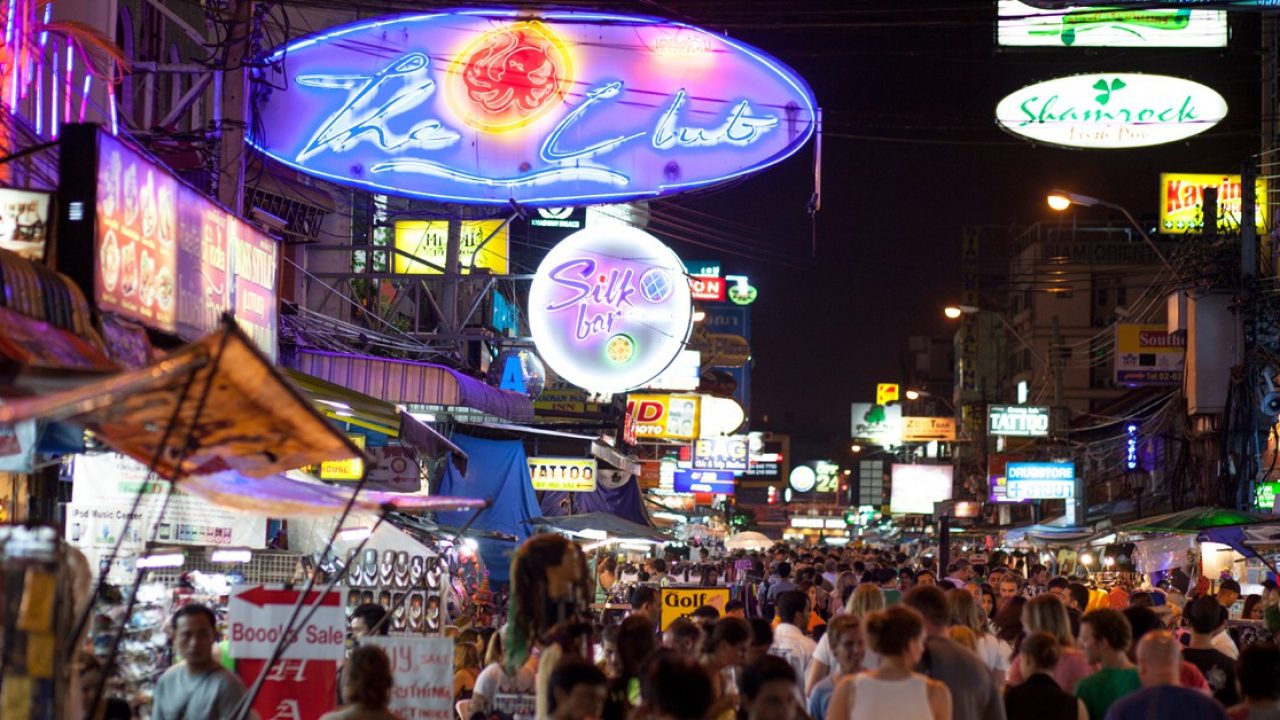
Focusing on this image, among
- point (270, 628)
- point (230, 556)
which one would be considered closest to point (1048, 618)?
point (270, 628)

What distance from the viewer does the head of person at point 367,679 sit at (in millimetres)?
6648

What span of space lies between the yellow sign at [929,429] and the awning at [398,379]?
4386 centimetres

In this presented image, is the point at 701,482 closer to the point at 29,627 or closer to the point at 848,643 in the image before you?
the point at 848,643

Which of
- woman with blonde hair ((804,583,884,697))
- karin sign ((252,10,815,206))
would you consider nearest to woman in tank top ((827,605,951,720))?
woman with blonde hair ((804,583,884,697))

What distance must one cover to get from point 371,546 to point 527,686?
3.84 meters

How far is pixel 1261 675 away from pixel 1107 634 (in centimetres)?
101

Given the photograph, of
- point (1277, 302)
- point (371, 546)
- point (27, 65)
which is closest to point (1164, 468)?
point (1277, 302)

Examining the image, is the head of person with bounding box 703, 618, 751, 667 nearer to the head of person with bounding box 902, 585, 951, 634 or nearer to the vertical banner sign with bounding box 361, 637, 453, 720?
the head of person with bounding box 902, 585, 951, 634

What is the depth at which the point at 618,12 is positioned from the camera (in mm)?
17797

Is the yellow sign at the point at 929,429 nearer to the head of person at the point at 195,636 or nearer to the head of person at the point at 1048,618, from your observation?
the head of person at the point at 1048,618

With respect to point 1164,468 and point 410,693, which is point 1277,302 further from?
point 410,693

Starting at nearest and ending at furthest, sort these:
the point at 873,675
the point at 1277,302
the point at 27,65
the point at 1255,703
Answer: the point at 873,675, the point at 1255,703, the point at 27,65, the point at 1277,302

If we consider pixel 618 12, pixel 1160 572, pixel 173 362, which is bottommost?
pixel 1160 572

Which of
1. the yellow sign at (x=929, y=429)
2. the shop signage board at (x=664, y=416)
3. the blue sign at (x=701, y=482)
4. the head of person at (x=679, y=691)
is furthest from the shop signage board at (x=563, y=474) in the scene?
the yellow sign at (x=929, y=429)
